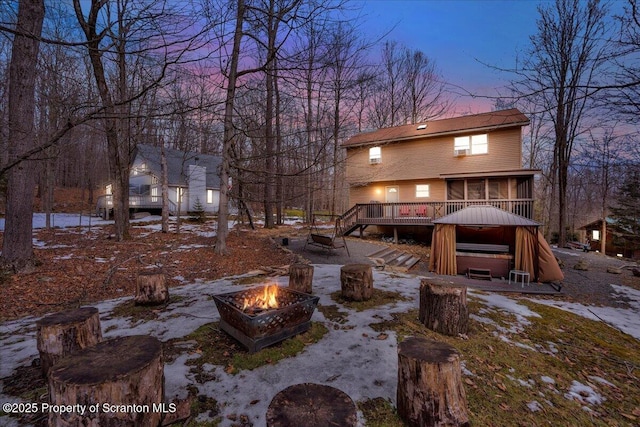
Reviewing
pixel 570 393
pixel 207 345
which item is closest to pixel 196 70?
pixel 207 345

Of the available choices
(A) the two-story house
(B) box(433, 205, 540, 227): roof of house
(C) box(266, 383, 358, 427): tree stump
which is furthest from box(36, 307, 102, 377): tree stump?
(A) the two-story house

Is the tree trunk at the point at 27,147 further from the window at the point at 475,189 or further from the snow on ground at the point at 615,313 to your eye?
the window at the point at 475,189

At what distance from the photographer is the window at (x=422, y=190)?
1703 cm

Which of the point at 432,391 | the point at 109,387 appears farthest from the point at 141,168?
the point at 432,391

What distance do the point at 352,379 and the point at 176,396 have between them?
1.91m

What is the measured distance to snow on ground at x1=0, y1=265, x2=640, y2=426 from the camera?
279cm

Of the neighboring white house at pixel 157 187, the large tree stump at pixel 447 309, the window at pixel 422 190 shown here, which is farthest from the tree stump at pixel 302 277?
the neighboring white house at pixel 157 187

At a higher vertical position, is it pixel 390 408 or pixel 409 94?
pixel 409 94

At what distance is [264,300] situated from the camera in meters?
4.10

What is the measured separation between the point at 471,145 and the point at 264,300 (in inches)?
645

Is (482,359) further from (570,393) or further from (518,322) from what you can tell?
(518,322)

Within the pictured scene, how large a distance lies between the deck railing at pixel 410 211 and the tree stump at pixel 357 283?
386 inches

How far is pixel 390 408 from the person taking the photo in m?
2.63

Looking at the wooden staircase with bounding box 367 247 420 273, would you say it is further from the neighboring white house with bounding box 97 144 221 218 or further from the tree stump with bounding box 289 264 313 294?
the neighboring white house with bounding box 97 144 221 218
